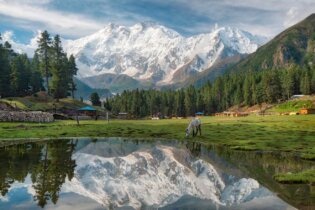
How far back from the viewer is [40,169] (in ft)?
76.9

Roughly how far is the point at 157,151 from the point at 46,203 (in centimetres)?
1963

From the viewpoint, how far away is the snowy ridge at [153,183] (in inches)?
653

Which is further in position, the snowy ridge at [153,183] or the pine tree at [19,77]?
the pine tree at [19,77]

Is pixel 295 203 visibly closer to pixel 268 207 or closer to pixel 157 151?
pixel 268 207

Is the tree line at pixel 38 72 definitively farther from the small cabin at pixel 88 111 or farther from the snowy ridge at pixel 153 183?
the snowy ridge at pixel 153 183

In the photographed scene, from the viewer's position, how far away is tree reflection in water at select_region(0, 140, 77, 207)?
1775 centimetres

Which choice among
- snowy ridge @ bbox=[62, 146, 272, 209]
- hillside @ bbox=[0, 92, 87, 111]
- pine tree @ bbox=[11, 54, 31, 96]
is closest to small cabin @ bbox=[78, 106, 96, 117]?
hillside @ bbox=[0, 92, 87, 111]

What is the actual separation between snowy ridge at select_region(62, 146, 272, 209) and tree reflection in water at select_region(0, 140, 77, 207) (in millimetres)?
802

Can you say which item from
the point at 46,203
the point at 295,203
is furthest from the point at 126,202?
the point at 295,203

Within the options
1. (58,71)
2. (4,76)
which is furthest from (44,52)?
(4,76)

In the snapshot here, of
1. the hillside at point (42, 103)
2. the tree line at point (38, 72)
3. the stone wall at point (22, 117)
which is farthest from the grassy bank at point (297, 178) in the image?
the tree line at point (38, 72)

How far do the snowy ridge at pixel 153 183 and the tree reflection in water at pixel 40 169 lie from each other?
2.63 ft

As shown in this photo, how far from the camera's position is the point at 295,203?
51.3 ft

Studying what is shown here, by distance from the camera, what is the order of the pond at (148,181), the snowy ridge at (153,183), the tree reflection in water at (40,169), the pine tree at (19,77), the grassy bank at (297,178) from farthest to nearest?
1. the pine tree at (19,77)
2. the grassy bank at (297,178)
3. the tree reflection in water at (40,169)
4. the snowy ridge at (153,183)
5. the pond at (148,181)
